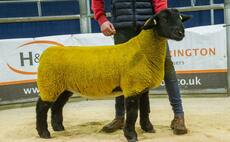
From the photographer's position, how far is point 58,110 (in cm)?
585

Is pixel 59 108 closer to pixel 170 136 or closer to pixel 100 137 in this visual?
pixel 100 137

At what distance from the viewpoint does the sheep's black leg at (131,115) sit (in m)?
5.07

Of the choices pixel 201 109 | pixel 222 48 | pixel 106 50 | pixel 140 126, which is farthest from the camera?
pixel 222 48

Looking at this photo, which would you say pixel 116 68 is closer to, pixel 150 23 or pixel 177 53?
pixel 150 23

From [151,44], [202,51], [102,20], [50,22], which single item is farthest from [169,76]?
[50,22]

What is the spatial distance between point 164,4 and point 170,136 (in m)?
1.44

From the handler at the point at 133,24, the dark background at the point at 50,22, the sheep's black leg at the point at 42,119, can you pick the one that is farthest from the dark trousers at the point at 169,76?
the dark background at the point at 50,22

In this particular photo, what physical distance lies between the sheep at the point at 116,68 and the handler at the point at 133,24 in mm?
356

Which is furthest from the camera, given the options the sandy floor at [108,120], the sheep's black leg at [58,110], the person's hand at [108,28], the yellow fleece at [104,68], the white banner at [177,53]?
the white banner at [177,53]

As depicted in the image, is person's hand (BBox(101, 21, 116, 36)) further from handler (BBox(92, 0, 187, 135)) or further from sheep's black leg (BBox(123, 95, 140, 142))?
sheep's black leg (BBox(123, 95, 140, 142))

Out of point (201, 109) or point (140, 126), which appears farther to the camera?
point (201, 109)

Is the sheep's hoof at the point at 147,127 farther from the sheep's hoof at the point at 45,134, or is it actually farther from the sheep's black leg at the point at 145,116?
the sheep's hoof at the point at 45,134

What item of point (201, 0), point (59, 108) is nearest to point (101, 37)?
point (59, 108)

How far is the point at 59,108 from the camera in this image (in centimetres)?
584
